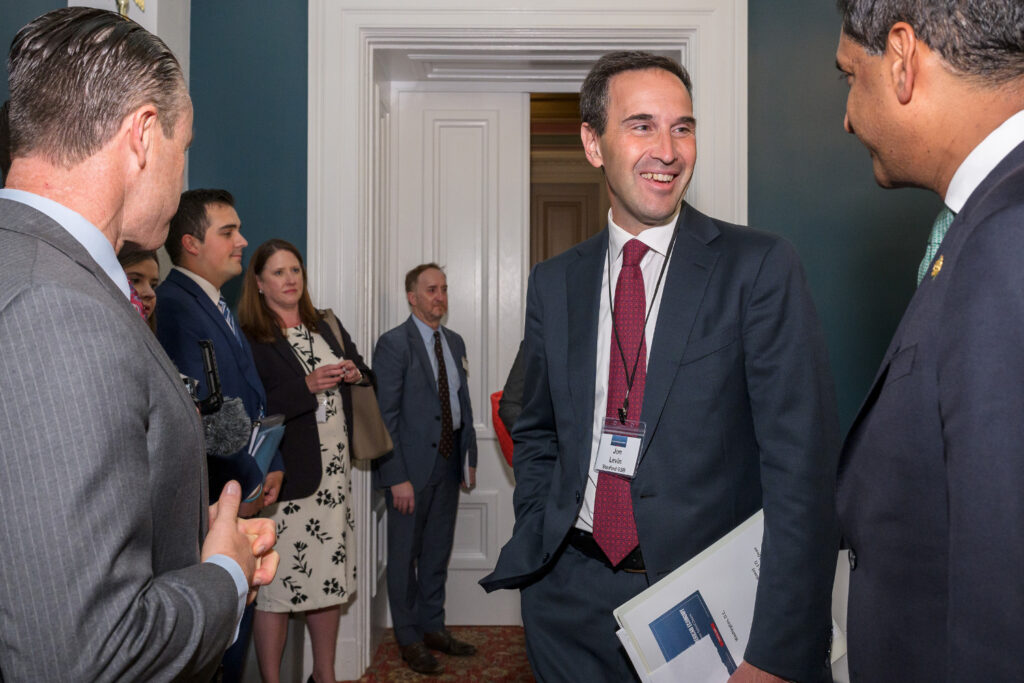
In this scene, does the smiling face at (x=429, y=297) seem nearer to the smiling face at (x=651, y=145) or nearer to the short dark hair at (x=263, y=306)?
the short dark hair at (x=263, y=306)

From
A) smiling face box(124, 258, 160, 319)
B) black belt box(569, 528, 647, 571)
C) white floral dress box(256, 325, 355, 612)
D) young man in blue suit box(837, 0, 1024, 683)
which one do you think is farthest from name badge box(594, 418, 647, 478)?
white floral dress box(256, 325, 355, 612)

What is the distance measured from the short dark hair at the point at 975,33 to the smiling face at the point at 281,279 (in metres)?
2.56

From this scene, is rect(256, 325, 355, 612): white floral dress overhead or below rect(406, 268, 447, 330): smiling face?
below

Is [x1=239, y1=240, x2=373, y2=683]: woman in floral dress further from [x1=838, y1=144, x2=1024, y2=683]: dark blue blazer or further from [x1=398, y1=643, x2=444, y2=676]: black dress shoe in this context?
[x1=838, y1=144, x2=1024, y2=683]: dark blue blazer

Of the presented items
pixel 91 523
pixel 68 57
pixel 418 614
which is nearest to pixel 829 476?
pixel 91 523

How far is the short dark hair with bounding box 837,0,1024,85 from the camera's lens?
0.89 meters

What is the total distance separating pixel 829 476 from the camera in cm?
138

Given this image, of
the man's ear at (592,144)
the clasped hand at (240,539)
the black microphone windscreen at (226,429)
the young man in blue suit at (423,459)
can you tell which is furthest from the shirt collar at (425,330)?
the clasped hand at (240,539)

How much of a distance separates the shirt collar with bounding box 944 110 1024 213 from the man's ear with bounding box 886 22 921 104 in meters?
0.12

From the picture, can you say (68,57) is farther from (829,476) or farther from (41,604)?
(829,476)

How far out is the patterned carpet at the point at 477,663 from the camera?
363 centimetres

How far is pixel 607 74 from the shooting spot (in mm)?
1764

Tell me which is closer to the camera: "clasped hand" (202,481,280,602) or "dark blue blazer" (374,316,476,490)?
"clasped hand" (202,481,280,602)

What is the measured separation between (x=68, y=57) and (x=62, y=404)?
0.47m
